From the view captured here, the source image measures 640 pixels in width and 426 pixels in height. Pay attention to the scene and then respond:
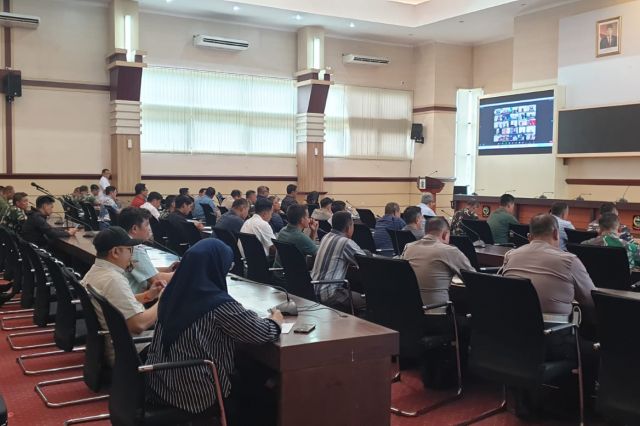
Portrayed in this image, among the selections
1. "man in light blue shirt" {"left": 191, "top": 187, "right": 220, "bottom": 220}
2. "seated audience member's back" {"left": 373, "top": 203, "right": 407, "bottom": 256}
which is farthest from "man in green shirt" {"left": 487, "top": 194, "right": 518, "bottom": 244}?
"man in light blue shirt" {"left": 191, "top": 187, "right": 220, "bottom": 220}

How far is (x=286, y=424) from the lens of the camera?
2445mm

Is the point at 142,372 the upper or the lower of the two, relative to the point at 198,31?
lower

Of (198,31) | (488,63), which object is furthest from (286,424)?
(488,63)

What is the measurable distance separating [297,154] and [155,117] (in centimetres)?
316

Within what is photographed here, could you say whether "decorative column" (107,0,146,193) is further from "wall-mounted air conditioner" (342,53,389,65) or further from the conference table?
the conference table

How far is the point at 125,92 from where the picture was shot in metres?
11.7

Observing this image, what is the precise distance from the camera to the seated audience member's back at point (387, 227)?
6.50m

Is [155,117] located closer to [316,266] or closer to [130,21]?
[130,21]

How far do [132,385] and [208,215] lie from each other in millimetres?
7019

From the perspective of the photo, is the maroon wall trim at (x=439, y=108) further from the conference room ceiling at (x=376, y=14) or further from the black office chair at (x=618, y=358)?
the black office chair at (x=618, y=358)

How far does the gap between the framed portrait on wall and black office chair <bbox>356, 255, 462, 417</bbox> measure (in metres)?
9.04

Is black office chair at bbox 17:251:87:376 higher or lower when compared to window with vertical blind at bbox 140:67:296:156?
lower

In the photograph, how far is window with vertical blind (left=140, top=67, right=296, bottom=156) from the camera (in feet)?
41.3

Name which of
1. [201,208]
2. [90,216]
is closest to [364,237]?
[201,208]
